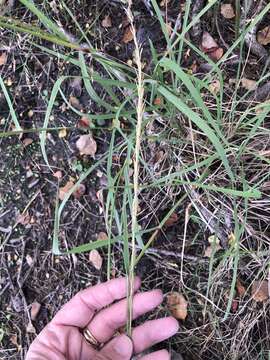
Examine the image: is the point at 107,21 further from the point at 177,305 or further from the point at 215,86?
the point at 177,305

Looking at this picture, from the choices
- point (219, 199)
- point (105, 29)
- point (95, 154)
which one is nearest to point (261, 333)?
point (219, 199)

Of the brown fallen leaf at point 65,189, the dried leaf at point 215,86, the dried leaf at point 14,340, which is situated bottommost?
the dried leaf at point 14,340

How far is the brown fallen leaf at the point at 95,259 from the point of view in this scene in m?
1.45

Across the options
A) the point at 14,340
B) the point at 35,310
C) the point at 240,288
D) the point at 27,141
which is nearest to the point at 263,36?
the point at 240,288

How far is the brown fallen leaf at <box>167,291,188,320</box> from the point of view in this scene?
1.37m

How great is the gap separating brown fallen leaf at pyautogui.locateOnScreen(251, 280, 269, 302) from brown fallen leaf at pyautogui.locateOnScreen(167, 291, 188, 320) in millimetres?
205

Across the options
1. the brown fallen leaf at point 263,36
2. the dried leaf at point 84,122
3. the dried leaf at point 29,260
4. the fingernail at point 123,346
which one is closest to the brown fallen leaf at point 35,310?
the dried leaf at point 29,260

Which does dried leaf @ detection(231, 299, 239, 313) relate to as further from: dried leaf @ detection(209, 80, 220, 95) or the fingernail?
dried leaf @ detection(209, 80, 220, 95)

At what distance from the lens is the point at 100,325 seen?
1294 millimetres

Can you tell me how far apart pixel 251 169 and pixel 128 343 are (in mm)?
535

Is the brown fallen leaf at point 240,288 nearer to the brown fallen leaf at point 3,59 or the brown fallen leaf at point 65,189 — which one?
the brown fallen leaf at point 65,189

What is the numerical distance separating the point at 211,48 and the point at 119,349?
0.85m

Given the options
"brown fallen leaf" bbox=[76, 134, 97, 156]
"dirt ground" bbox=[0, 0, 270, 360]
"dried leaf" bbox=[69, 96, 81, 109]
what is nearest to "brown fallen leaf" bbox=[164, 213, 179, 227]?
"dirt ground" bbox=[0, 0, 270, 360]

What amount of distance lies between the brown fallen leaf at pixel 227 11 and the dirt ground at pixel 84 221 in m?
0.02
